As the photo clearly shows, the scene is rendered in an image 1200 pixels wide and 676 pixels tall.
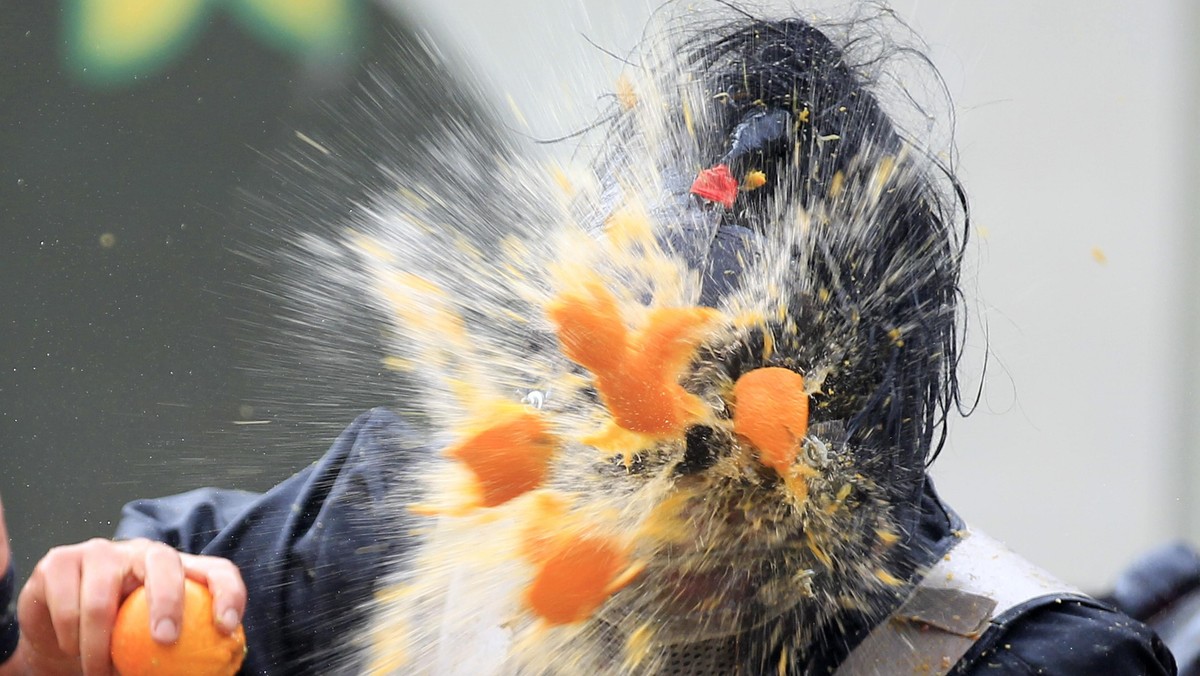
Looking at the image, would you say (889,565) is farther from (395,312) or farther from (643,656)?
(395,312)

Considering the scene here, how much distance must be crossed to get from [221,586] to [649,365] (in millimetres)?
370

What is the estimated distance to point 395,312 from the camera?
98 cm

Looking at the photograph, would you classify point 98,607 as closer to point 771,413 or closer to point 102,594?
point 102,594

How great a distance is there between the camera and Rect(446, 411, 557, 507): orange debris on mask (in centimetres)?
69

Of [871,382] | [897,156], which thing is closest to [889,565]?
[871,382]

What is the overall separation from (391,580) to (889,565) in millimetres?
428

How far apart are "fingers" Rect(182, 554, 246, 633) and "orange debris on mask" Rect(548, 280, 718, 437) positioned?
0.33 metres

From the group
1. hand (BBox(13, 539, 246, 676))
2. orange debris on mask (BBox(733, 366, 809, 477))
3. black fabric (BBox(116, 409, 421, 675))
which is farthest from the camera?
black fabric (BBox(116, 409, 421, 675))

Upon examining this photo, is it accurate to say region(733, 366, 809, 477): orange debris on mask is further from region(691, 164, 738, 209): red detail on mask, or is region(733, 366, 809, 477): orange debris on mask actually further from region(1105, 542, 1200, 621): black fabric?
region(1105, 542, 1200, 621): black fabric

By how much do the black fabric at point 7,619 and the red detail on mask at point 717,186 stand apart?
0.61m

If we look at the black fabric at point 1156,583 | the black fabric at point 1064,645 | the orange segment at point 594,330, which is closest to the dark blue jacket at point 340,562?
the black fabric at point 1064,645

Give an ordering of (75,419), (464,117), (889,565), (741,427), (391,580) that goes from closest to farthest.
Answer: (741,427)
(889,565)
(391,580)
(464,117)
(75,419)

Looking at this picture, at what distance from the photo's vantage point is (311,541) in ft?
3.13

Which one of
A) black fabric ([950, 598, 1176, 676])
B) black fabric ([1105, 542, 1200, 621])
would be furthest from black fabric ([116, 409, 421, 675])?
black fabric ([1105, 542, 1200, 621])
